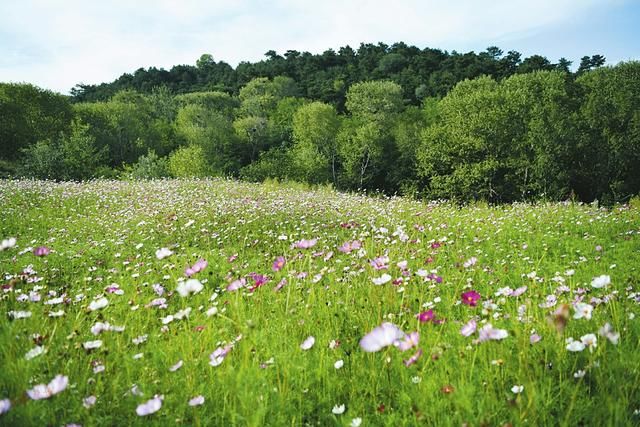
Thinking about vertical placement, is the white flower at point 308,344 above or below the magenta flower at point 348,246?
below

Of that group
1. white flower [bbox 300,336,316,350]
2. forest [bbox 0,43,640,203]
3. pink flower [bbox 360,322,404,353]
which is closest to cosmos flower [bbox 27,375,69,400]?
white flower [bbox 300,336,316,350]

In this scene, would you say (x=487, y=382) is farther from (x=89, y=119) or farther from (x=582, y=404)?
(x=89, y=119)

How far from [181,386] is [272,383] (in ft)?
1.64

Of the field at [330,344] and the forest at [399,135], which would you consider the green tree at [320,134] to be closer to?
the forest at [399,135]

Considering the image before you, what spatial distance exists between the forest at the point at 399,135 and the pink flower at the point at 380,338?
20232mm

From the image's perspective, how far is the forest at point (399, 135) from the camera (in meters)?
23.4

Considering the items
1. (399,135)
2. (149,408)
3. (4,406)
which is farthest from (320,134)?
Answer: (4,406)

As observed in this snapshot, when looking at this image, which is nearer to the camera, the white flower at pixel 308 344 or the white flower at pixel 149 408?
the white flower at pixel 149 408

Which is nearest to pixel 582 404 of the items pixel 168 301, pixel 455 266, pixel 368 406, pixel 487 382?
pixel 487 382

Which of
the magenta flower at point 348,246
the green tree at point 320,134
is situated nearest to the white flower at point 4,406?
the magenta flower at point 348,246

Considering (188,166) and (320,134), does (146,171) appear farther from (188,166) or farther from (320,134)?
(320,134)

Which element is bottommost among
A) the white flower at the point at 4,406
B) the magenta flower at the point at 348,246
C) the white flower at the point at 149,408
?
the white flower at the point at 149,408

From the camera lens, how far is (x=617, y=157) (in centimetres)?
2375

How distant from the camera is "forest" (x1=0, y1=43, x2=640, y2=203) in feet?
76.6
